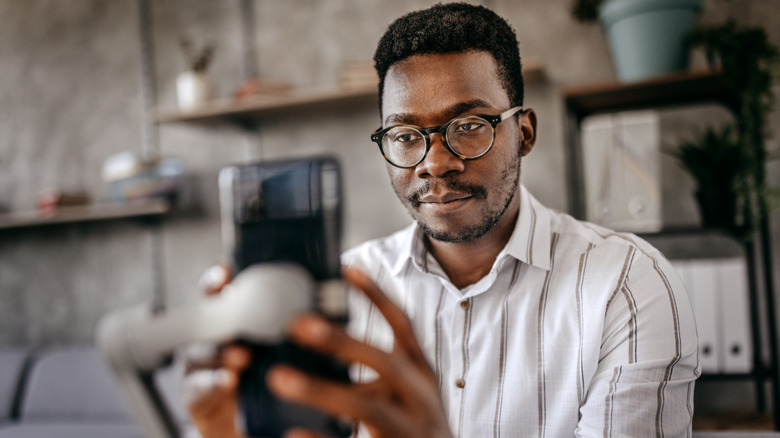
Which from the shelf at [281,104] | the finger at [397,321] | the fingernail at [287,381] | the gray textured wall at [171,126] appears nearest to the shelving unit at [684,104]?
the gray textured wall at [171,126]

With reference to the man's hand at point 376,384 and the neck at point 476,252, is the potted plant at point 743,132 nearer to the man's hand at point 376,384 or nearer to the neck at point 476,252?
the neck at point 476,252

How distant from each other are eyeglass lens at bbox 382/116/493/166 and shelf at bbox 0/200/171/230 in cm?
178

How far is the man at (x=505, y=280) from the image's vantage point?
93cm

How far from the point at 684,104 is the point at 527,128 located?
4.07ft

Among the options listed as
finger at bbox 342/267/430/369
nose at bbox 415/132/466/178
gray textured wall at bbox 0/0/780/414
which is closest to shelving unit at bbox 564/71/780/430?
gray textured wall at bbox 0/0/780/414

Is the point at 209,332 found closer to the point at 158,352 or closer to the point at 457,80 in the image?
the point at 158,352

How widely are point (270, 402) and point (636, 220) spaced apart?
183 cm

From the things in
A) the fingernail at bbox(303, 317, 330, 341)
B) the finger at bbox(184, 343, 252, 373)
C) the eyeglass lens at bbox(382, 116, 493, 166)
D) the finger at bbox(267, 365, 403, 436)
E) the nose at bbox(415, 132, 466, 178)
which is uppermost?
the eyeglass lens at bbox(382, 116, 493, 166)

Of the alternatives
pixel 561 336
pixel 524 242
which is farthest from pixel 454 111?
pixel 561 336

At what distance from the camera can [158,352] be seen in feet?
1.14

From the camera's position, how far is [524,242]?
1113 millimetres

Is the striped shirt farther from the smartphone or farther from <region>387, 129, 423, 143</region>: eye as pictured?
the smartphone

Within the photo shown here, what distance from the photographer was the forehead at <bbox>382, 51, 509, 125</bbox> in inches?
37.2

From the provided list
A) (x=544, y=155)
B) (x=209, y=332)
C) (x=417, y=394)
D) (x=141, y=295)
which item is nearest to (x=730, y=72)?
(x=544, y=155)
